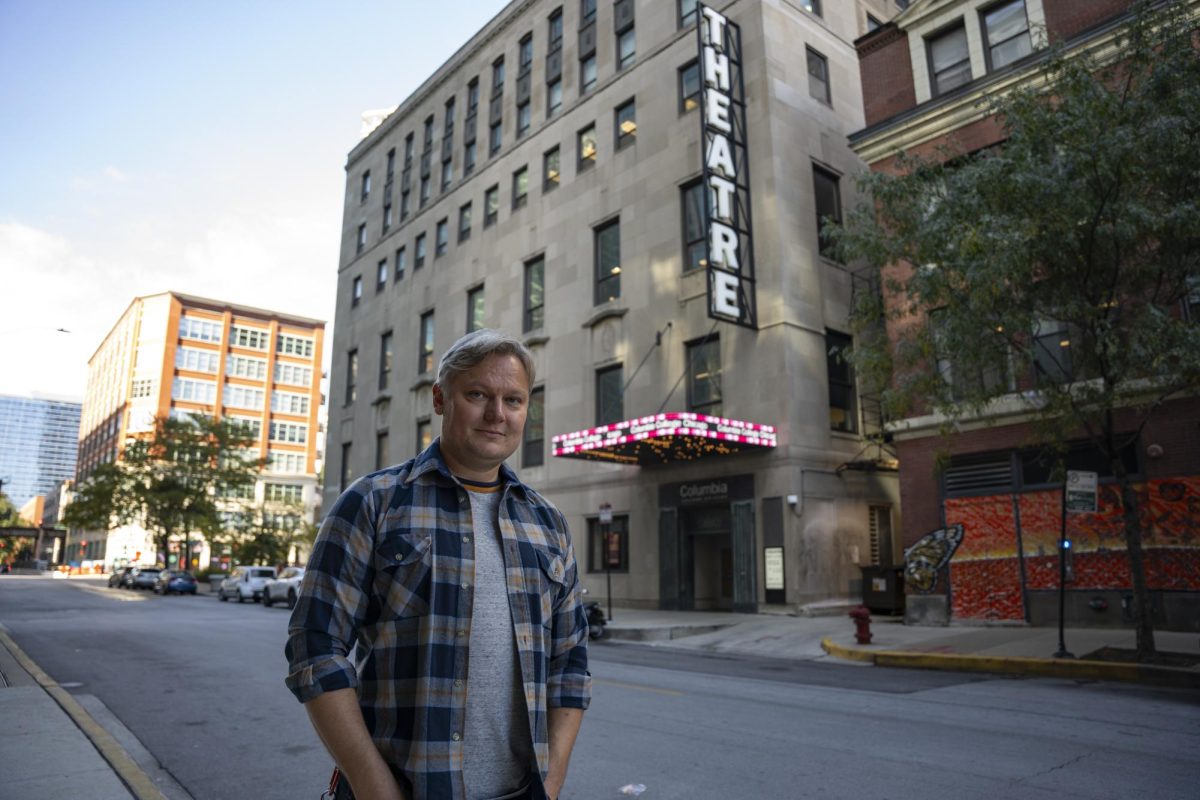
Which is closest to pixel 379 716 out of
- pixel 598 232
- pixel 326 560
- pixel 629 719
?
pixel 326 560

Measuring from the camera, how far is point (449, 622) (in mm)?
2035

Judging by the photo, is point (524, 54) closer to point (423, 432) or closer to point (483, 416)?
point (423, 432)

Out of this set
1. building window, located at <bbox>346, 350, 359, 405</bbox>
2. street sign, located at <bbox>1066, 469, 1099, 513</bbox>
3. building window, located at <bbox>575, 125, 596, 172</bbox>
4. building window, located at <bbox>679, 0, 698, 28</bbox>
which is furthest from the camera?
building window, located at <bbox>346, 350, 359, 405</bbox>

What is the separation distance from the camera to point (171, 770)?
20.3 ft

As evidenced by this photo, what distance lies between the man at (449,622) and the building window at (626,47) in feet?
95.4

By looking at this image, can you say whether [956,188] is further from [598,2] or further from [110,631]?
[598,2]

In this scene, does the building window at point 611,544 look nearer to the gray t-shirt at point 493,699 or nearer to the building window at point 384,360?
the building window at point 384,360

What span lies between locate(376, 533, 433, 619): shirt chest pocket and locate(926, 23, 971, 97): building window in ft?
70.2

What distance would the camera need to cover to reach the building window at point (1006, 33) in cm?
1897

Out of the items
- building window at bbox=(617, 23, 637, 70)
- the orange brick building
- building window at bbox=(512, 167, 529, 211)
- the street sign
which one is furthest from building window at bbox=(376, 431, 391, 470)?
the orange brick building

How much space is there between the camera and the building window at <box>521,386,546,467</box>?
1159 inches

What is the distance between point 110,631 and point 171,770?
13736 mm

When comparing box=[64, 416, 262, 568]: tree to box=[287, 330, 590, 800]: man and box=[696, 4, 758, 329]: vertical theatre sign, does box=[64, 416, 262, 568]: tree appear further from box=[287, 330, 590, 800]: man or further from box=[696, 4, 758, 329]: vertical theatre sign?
box=[287, 330, 590, 800]: man

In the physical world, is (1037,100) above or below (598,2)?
below
